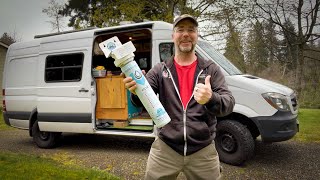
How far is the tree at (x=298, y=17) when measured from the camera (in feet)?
33.6

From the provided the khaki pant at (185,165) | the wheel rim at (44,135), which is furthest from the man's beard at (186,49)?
the wheel rim at (44,135)

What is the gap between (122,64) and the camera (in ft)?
6.95

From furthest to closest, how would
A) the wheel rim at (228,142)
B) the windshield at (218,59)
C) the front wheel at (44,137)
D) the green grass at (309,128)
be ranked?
the green grass at (309,128) < the front wheel at (44,137) < the windshield at (218,59) < the wheel rim at (228,142)

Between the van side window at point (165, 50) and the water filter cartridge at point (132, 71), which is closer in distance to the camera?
the water filter cartridge at point (132, 71)

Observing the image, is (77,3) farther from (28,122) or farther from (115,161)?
(115,161)

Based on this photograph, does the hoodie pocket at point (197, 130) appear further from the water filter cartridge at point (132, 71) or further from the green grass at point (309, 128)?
the green grass at point (309, 128)

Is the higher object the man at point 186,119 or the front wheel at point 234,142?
the man at point 186,119

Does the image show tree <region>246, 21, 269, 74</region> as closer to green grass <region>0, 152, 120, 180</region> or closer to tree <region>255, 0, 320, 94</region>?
tree <region>255, 0, 320, 94</region>

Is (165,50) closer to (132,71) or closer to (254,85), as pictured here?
(254,85)

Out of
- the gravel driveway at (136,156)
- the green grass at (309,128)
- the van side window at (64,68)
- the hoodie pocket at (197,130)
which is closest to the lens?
the hoodie pocket at (197,130)

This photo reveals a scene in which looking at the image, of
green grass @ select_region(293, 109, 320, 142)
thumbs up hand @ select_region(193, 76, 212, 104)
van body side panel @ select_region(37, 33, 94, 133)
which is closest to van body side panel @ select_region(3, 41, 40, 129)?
van body side panel @ select_region(37, 33, 94, 133)

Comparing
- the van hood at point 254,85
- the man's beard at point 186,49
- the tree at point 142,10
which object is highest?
the tree at point 142,10

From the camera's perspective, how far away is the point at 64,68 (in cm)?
671

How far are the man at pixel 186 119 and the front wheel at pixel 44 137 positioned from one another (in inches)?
201
